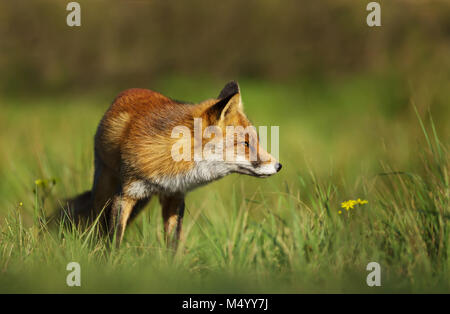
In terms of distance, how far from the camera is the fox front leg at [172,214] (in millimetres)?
4773

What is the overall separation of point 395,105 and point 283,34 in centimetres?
718

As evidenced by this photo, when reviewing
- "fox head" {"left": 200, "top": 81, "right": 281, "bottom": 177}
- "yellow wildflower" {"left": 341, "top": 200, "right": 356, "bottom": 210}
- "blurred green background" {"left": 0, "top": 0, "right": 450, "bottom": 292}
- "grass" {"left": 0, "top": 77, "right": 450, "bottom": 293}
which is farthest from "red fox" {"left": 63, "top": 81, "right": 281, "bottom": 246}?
"blurred green background" {"left": 0, "top": 0, "right": 450, "bottom": 292}

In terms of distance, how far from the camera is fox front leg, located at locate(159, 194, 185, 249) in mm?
4773

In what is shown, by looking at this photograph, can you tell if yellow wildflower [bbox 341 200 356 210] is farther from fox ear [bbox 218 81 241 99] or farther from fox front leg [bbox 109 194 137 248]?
fox front leg [bbox 109 194 137 248]

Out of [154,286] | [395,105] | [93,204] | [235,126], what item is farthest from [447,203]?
[395,105]

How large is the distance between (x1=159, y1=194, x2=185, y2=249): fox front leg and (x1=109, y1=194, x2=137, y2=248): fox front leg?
0.45 metres

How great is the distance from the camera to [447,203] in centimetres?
380

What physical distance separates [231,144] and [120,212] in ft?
3.95

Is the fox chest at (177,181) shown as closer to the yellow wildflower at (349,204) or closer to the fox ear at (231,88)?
the fox ear at (231,88)

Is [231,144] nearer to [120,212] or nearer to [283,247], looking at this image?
[283,247]

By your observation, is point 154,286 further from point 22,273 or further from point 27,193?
point 27,193

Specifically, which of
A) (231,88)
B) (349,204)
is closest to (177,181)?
(231,88)

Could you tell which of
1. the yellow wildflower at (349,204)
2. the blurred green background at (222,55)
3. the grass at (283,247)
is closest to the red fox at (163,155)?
the grass at (283,247)
